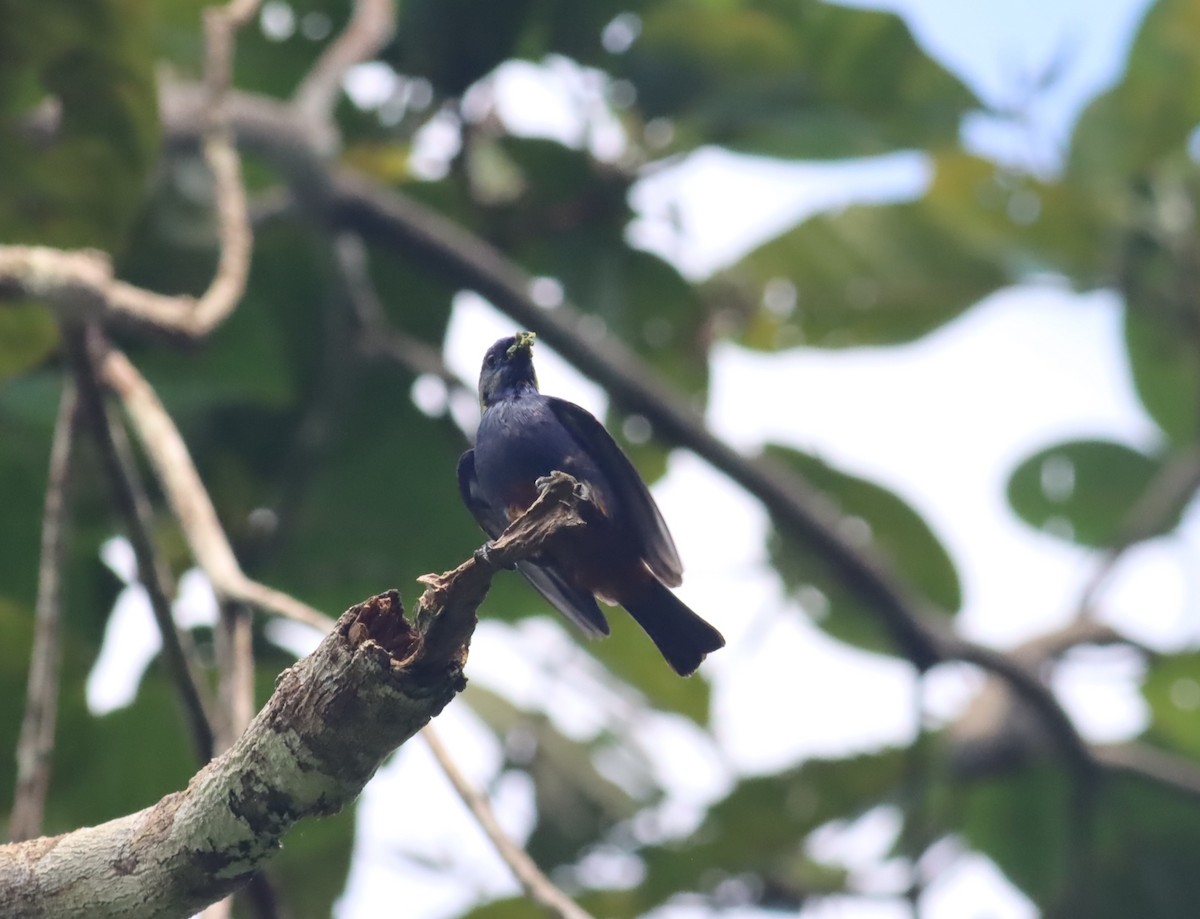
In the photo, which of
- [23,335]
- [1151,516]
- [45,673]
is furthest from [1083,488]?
[45,673]

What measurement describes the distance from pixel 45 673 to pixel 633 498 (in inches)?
68.4

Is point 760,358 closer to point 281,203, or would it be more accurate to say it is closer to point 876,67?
point 876,67

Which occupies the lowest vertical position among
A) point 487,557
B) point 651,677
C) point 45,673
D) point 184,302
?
point 487,557

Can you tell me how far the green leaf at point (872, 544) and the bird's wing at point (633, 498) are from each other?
3.75 metres

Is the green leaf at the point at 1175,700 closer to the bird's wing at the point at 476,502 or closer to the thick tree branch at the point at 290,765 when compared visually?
the bird's wing at the point at 476,502

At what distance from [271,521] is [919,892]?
92.3 inches

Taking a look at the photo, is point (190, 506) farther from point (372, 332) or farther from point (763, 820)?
point (763, 820)

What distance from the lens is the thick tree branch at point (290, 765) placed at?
1.60 meters

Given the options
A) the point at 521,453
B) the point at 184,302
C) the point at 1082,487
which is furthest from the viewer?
the point at 1082,487

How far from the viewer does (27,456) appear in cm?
505

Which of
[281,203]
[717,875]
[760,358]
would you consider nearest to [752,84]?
[760,358]

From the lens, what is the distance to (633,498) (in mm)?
1720

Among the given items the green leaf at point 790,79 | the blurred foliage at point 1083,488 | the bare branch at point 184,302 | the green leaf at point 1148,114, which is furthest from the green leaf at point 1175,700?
the bare branch at point 184,302

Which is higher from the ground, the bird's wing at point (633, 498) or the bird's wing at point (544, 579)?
the bird's wing at point (544, 579)
